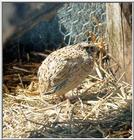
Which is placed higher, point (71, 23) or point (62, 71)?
point (71, 23)

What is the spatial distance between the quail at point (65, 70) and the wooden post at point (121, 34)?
8.8 inches

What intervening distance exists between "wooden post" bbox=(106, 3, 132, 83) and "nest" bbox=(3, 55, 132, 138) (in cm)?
9

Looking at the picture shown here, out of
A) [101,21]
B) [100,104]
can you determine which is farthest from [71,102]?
[101,21]

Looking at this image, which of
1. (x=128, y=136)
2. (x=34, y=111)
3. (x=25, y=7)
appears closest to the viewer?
(x=25, y=7)

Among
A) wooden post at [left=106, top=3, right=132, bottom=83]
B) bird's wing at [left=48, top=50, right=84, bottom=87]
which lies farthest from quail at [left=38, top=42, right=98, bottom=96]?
wooden post at [left=106, top=3, right=132, bottom=83]

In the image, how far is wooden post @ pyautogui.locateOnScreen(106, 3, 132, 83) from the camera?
282 centimetres

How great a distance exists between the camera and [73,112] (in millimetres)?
2654

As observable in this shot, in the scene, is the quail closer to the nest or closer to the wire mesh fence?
the nest

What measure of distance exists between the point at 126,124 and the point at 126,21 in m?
0.57

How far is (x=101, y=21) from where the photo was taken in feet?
10.0

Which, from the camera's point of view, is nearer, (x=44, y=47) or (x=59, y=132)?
(x=59, y=132)

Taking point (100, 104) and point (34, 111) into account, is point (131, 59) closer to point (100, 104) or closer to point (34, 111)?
point (100, 104)

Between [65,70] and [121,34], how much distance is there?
17.0 inches

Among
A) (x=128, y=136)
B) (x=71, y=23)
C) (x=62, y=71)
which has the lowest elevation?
(x=128, y=136)
